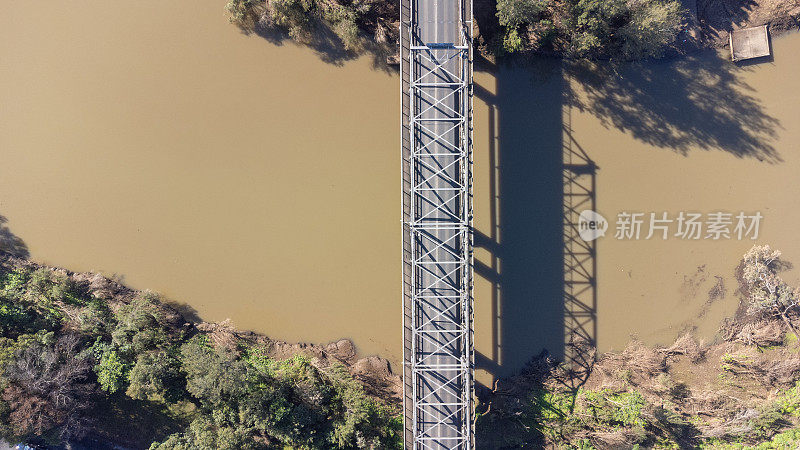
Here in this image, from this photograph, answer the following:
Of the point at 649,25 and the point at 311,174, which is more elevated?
the point at 649,25

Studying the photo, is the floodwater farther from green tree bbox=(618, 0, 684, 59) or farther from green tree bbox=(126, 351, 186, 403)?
green tree bbox=(126, 351, 186, 403)

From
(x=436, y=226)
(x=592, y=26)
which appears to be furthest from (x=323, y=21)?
(x=592, y=26)

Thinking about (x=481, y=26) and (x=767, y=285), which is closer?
(x=767, y=285)

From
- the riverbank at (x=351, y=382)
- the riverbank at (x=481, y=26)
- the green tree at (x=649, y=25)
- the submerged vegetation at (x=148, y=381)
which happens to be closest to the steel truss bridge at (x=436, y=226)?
the riverbank at (x=481, y=26)

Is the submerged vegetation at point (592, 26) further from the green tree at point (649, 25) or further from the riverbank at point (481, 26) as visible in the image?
the riverbank at point (481, 26)

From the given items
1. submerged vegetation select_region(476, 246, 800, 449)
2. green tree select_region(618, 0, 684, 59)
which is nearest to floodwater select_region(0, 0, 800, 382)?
submerged vegetation select_region(476, 246, 800, 449)

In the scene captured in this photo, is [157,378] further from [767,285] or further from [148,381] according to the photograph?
[767,285]
